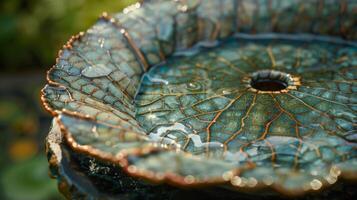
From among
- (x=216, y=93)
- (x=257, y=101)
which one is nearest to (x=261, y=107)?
(x=257, y=101)

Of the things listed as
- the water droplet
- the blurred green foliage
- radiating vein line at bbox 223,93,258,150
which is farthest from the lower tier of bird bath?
the blurred green foliage

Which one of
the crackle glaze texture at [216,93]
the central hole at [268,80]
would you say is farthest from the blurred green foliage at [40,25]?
the central hole at [268,80]

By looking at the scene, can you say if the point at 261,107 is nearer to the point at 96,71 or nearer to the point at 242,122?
the point at 242,122

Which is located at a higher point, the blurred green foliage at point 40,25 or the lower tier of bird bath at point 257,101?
the blurred green foliage at point 40,25

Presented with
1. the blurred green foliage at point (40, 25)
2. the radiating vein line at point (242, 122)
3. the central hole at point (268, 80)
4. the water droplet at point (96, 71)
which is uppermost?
the blurred green foliage at point (40, 25)

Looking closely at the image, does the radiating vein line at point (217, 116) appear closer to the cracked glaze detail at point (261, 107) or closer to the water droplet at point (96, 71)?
the cracked glaze detail at point (261, 107)

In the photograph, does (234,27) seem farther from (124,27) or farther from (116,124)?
(116,124)

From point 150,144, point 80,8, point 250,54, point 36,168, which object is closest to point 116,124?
point 150,144
